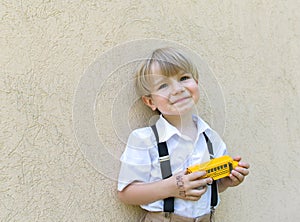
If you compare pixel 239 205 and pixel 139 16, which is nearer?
pixel 139 16

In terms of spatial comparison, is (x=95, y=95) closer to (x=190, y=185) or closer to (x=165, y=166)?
(x=165, y=166)

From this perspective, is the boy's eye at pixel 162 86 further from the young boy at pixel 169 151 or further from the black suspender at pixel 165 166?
the black suspender at pixel 165 166

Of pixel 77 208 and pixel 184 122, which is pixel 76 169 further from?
pixel 184 122

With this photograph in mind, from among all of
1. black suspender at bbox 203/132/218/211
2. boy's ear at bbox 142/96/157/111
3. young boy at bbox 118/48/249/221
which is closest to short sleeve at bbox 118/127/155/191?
young boy at bbox 118/48/249/221

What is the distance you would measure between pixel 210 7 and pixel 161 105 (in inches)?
29.8

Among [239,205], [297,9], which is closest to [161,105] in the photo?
[239,205]

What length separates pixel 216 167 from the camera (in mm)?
1652

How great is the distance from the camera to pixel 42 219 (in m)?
1.59

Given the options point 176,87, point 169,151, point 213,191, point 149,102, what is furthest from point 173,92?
point 213,191

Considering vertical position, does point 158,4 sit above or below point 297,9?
above

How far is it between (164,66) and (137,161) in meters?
0.41

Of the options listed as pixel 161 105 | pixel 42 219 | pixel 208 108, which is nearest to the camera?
pixel 42 219

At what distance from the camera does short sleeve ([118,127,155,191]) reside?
1.70 metres

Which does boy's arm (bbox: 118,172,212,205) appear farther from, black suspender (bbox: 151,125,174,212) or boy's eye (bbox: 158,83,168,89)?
boy's eye (bbox: 158,83,168,89)
